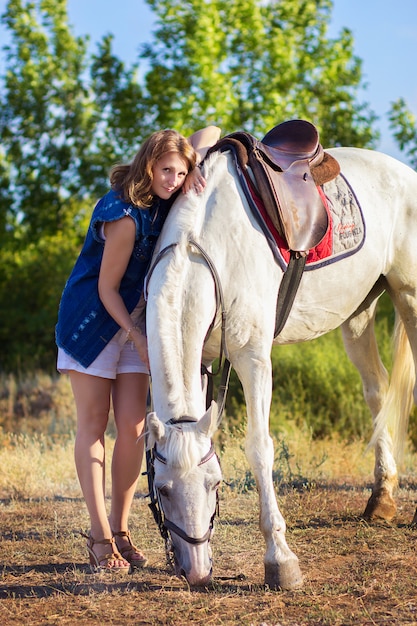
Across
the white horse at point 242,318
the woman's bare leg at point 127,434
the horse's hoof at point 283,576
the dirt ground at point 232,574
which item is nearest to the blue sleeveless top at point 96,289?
the white horse at point 242,318

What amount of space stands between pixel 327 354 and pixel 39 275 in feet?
22.7

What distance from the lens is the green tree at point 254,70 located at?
1220 cm

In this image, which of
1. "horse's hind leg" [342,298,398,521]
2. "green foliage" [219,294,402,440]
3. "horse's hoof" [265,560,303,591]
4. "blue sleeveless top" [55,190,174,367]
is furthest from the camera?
"green foliage" [219,294,402,440]

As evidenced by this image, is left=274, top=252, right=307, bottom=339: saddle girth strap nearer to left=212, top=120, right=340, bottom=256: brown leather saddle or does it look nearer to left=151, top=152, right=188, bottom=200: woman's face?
left=212, top=120, right=340, bottom=256: brown leather saddle

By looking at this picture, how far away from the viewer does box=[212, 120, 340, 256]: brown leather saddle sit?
12.0 feet

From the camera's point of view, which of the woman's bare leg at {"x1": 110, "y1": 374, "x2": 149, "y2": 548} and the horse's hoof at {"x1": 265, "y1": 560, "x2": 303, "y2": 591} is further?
the woman's bare leg at {"x1": 110, "y1": 374, "x2": 149, "y2": 548}

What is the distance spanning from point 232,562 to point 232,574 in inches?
7.1

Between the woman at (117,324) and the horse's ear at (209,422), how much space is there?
0.54 meters

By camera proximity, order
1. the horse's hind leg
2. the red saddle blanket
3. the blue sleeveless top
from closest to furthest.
A: the blue sleeveless top → the red saddle blanket → the horse's hind leg

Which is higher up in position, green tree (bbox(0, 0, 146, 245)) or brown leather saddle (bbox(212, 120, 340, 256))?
green tree (bbox(0, 0, 146, 245))

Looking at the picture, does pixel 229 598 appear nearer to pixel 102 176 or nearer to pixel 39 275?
pixel 39 275

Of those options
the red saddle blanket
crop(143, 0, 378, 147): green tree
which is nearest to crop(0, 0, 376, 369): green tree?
crop(143, 0, 378, 147): green tree

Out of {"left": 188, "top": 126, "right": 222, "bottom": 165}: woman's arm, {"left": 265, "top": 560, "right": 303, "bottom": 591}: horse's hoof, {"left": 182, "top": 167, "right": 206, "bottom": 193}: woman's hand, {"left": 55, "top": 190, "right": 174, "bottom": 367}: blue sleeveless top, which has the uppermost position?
{"left": 188, "top": 126, "right": 222, "bottom": 165}: woman's arm

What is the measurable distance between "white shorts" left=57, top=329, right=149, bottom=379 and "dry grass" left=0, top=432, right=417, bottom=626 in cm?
95
